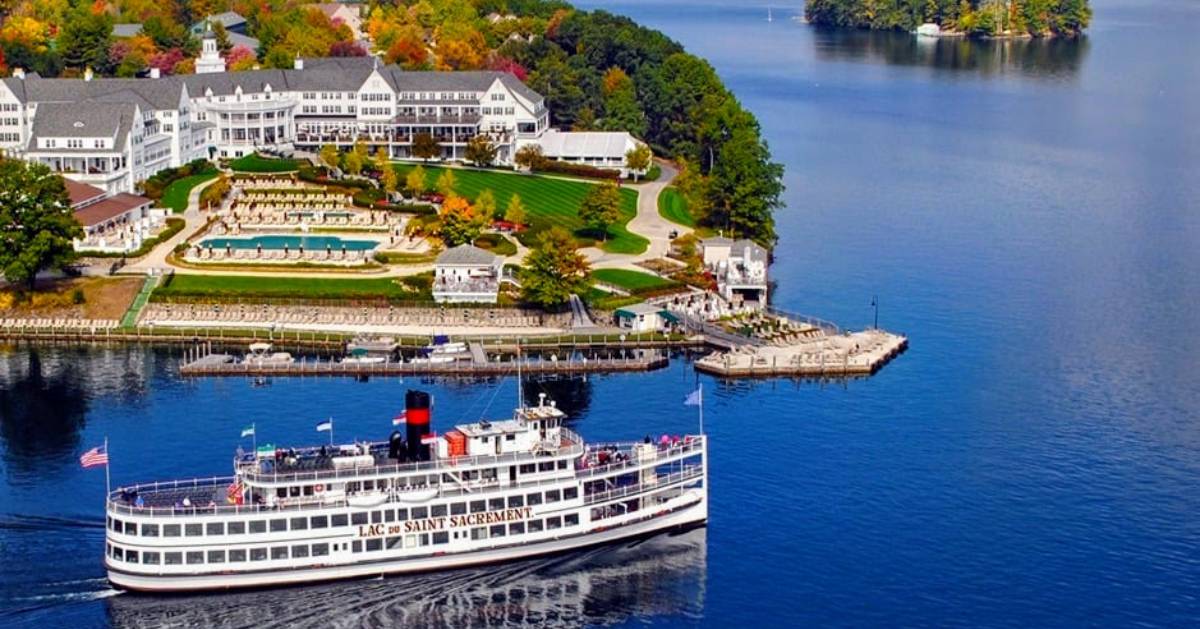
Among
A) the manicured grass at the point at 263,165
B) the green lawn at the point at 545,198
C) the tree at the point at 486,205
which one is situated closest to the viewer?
the tree at the point at 486,205

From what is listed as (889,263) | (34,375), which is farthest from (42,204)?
(889,263)

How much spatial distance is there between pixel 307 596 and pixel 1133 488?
43808 millimetres

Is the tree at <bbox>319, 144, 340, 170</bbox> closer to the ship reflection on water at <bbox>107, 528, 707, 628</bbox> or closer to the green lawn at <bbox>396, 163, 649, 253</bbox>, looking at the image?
the green lawn at <bbox>396, 163, 649, 253</bbox>

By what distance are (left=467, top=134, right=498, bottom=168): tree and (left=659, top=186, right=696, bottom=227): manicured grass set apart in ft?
60.8

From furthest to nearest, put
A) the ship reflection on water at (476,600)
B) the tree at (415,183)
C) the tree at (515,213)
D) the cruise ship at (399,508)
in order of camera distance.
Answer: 1. the tree at (415,183)
2. the tree at (515,213)
3. the cruise ship at (399,508)
4. the ship reflection on water at (476,600)

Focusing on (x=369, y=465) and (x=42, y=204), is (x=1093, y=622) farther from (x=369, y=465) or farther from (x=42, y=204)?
(x=42, y=204)

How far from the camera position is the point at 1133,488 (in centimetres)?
9225

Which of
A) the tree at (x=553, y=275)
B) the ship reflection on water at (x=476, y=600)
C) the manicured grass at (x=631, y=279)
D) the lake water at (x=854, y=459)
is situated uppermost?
the tree at (x=553, y=275)

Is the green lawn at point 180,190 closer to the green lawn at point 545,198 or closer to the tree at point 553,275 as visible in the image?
the green lawn at point 545,198

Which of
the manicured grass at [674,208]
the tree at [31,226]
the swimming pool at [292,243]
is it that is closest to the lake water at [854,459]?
the tree at [31,226]

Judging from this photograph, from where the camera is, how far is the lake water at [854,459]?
78625mm

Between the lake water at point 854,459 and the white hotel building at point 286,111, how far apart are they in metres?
44.4

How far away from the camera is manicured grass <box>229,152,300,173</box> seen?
168 meters

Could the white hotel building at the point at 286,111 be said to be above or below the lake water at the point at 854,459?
above
